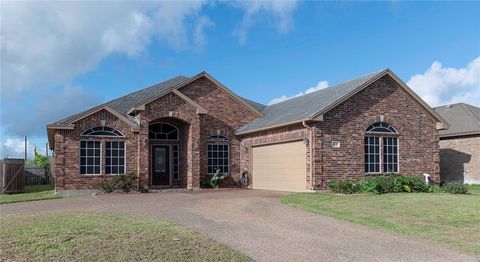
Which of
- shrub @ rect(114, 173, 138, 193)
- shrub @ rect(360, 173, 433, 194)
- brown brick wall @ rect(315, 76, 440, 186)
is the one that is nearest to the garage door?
brown brick wall @ rect(315, 76, 440, 186)

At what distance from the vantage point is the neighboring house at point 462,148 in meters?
24.9

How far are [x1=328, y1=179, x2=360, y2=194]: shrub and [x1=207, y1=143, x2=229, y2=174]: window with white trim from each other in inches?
271

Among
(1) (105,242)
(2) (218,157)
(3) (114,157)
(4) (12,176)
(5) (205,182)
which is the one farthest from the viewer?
(2) (218,157)

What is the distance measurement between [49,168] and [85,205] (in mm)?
24330

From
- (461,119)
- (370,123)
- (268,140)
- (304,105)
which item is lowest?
(268,140)

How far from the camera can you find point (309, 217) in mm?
12109

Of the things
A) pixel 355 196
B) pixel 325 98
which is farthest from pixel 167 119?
pixel 355 196

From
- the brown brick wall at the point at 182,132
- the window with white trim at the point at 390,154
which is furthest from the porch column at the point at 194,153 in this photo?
the window with white trim at the point at 390,154

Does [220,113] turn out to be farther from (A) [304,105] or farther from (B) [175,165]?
(A) [304,105]

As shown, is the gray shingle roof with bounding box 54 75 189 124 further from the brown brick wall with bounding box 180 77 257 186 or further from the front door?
the front door

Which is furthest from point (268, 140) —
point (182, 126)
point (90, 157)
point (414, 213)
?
point (414, 213)

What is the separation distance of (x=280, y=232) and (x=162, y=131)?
46.2 feet

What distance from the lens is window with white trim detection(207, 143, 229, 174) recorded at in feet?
77.8

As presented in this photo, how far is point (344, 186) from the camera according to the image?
58.0 ft
